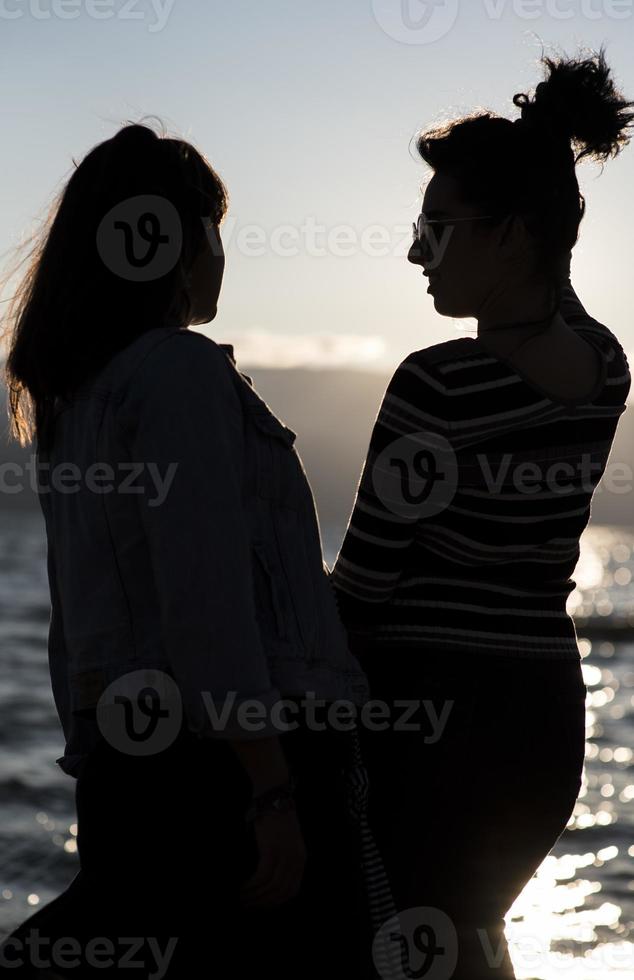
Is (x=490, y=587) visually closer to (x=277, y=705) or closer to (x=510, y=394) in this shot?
(x=510, y=394)

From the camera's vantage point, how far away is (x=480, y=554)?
6.75 ft

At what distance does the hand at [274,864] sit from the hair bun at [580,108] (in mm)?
1290

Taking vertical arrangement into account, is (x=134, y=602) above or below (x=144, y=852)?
above

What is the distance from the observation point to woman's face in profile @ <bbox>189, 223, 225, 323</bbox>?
6.67 ft

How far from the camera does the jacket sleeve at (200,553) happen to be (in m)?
1.79

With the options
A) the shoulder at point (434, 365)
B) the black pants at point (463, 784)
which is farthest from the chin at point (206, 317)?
the black pants at point (463, 784)

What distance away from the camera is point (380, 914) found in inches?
77.2

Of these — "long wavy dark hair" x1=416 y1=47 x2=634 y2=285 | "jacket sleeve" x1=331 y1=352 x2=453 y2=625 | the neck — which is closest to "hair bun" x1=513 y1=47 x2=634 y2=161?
"long wavy dark hair" x1=416 y1=47 x2=634 y2=285

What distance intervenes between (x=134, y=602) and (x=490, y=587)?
2.04ft

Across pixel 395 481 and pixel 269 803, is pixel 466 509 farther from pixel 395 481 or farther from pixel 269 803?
pixel 269 803

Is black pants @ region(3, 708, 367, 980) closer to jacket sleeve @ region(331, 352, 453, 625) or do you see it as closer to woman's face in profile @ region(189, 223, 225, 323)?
jacket sleeve @ region(331, 352, 453, 625)

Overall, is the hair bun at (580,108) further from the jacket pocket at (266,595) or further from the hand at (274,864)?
the hand at (274,864)

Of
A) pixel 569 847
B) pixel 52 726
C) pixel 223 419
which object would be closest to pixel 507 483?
A: pixel 223 419

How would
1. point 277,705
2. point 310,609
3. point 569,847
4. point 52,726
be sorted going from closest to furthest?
point 277,705
point 310,609
point 569,847
point 52,726
